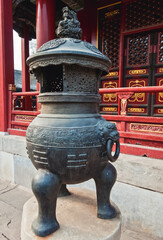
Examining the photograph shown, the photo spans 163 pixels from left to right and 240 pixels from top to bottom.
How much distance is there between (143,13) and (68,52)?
154 inches

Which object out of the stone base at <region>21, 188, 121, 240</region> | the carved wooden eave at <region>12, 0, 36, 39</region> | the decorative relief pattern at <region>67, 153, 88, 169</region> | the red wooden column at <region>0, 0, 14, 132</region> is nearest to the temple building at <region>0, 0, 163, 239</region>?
the red wooden column at <region>0, 0, 14, 132</region>

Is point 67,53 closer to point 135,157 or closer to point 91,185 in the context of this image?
point 135,157

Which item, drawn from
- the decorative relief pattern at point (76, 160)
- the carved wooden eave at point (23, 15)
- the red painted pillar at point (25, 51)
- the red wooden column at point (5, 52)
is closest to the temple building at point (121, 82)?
the red wooden column at point (5, 52)

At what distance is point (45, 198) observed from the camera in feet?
3.93

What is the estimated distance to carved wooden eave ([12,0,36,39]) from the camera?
598cm

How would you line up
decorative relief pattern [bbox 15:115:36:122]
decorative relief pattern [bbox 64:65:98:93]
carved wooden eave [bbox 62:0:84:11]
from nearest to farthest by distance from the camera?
decorative relief pattern [bbox 64:65:98:93] < decorative relief pattern [bbox 15:115:36:122] < carved wooden eave [bbox 62:0:84:11]

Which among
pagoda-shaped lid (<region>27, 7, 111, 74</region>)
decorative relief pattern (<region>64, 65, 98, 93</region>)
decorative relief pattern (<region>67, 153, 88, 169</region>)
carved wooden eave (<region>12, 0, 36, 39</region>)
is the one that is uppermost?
carved wooden eave (<region>12, 0, 36, 39</region>)

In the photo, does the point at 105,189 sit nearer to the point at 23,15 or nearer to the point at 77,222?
the point at 77,222

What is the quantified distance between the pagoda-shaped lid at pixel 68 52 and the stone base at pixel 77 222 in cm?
125

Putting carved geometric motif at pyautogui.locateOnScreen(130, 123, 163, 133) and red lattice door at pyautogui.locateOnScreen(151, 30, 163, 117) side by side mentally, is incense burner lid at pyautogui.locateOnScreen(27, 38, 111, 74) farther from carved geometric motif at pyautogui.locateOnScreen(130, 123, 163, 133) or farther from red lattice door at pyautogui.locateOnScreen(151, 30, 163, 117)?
red lattice door at pyautogui.locateOnScreen(151, 30, 163, 117)

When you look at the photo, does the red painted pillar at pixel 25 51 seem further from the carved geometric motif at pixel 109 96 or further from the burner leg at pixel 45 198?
the burner leg at pixel 45 198

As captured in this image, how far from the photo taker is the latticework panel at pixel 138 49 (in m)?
4.17

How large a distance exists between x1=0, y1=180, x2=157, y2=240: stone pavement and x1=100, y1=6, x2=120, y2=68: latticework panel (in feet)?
12.7

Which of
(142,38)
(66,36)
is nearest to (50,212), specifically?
(66,36)
